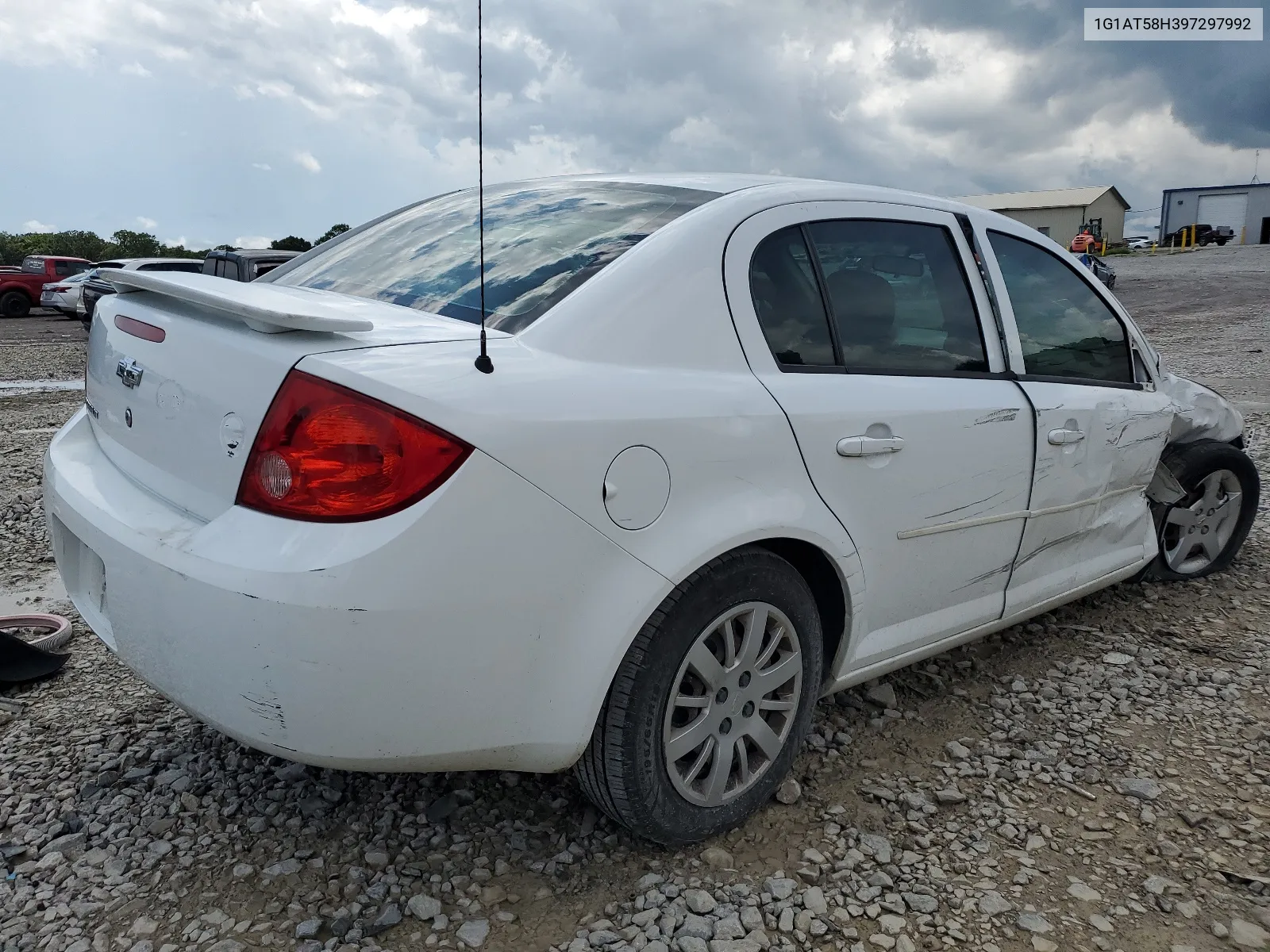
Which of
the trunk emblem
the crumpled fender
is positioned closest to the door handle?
the trunk emblem

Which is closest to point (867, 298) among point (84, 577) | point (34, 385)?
point (84, 577)

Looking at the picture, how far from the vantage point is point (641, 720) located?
81.7 inches

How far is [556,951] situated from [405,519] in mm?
945

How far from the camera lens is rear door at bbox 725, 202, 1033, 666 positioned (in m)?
2.37

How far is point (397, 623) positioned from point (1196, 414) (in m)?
3.58

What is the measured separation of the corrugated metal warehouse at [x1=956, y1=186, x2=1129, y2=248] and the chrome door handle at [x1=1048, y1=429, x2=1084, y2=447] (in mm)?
57832

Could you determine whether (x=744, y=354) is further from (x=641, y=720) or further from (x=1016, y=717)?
(x=1016, y=717)

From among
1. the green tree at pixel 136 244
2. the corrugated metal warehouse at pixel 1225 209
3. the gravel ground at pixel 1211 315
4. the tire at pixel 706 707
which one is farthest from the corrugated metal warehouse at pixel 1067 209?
the tire at pixel 706 707

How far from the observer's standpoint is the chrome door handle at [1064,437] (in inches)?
118

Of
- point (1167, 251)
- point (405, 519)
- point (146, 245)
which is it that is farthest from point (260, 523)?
point (1167, 251)

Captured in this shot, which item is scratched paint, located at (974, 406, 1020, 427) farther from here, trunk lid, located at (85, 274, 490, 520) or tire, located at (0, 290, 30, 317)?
tire, located at (0, 290, 30, 317)

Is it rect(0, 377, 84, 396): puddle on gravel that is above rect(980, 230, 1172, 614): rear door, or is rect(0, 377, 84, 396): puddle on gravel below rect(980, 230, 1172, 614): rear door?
below

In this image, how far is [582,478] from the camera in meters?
1.90

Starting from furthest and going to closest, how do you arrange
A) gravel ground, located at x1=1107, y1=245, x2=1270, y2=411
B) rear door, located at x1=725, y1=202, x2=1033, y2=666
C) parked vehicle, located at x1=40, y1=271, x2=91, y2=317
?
parked vehicle, located at x1=40, y1=271, x2=91, y2=317
gravel ground, located at x1=1107, y1=245, x2=1270, y2=411
rear door, located at x1=725, y1=202, x2=1033, y2=666
